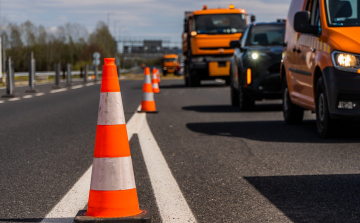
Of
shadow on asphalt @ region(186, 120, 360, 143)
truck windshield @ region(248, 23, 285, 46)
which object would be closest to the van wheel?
shadow on asphalt @ region(186, 120, 360, 143)

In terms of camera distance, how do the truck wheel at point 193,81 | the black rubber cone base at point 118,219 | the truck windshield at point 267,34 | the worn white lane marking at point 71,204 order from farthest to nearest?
the truck wheel at point 193,81
the truck windshield at point 267,34
the worn white lane marking at point 71,204
the black rubber cone base at point 118,219

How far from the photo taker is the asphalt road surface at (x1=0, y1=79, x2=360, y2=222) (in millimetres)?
3877

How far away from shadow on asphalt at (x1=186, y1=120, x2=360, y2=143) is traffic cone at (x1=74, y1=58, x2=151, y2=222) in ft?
12.7

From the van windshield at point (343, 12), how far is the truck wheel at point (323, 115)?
2.37 feet

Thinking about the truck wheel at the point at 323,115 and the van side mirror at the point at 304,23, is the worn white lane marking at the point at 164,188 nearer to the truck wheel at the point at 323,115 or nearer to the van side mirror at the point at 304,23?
the truck wheel at the point at 323,115

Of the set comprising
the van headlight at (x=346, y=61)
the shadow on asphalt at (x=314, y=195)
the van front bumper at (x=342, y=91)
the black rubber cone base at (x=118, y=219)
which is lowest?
the shadow on asphalt at (x=314, y=195)

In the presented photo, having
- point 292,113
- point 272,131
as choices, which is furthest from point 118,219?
point 292,113

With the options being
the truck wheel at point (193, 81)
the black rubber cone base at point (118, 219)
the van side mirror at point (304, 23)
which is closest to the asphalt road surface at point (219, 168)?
the black rubber cone base at point (118, 219)

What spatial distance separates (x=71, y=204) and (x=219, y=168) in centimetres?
177

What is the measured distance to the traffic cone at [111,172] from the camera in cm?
350

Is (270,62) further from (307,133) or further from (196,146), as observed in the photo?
(196,146)

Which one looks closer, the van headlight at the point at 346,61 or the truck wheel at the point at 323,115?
the van headlight at the point at 346,61

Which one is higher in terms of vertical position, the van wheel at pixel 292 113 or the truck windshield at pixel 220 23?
the truck windshield at pixel 220 23

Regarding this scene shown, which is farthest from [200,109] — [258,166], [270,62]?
[258,166]
